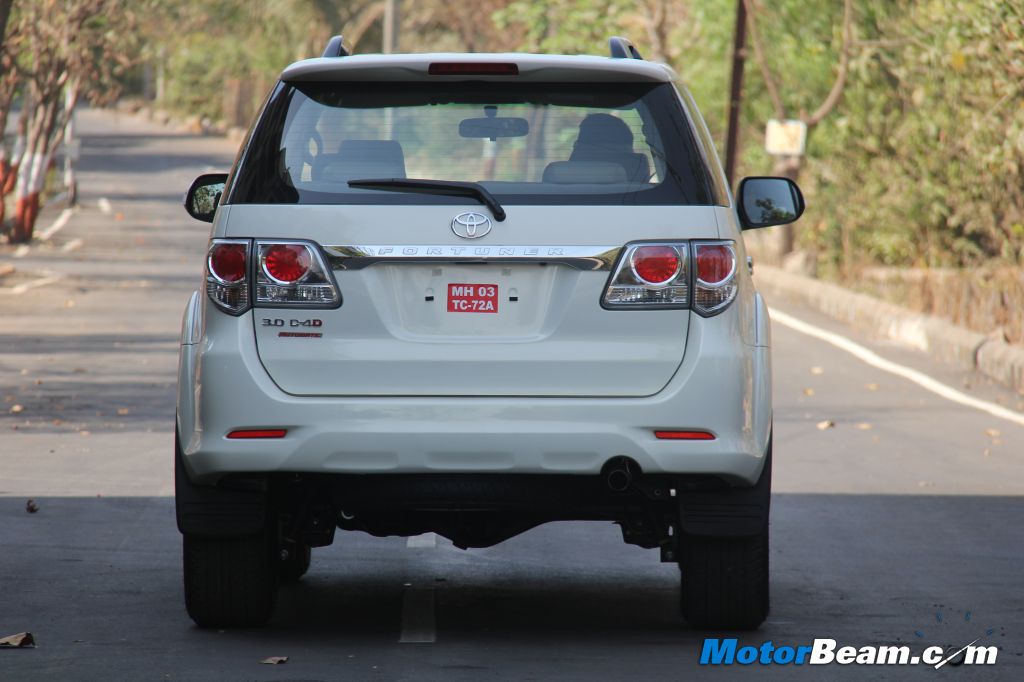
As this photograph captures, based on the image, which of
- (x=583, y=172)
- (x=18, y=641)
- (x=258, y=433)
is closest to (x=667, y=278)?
(x=583, y=172)

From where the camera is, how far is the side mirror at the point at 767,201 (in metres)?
7.37

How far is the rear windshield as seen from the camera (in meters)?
6.16

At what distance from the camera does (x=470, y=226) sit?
6.06m

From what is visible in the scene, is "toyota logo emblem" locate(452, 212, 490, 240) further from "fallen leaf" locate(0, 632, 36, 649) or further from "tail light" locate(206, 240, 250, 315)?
"fallen leaf" locate(0, 632, 36, 649)

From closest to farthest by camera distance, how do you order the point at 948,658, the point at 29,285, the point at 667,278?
the point at 667,278
the point at 948,658
the point at 29,285

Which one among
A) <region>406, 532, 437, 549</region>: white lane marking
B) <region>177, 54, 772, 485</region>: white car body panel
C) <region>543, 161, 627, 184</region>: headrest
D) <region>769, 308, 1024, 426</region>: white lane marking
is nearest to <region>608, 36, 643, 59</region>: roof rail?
<region>543, 161, 627, 184</region>: headrest

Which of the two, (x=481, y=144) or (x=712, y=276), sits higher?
(x=481, y=144)

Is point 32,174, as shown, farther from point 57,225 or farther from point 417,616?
point 417,616

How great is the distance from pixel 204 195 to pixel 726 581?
241cm

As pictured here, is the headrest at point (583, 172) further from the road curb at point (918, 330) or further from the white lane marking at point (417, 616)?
the road curb at point (918, 330)

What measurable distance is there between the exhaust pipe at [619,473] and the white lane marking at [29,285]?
738 inches

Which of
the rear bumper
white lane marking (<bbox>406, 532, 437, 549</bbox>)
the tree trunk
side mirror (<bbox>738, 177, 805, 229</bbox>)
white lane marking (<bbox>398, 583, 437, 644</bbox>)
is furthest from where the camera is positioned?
the tree trunk

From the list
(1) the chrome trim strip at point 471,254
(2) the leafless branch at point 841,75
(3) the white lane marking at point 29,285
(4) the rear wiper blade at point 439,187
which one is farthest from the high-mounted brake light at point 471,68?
(2) the leafless branch at point 841,75

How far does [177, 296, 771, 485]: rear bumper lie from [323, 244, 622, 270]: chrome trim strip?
13.4 inches
